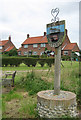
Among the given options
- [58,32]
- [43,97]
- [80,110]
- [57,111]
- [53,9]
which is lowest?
[80,110]

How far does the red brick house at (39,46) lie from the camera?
37.6 metres

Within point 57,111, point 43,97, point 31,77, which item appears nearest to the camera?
point 57,111

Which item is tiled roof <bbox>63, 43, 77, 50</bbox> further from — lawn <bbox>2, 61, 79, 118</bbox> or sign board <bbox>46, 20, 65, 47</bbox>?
sign board <bbox>46, 20, 65, 47</bbox>

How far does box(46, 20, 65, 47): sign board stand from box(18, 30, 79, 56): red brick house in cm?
3298

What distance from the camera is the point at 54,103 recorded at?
3.37m

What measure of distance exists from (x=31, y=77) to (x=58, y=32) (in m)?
4.06

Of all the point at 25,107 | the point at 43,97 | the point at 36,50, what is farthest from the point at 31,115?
the point at 36,50

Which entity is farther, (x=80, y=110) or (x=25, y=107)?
(x=80, y=110)

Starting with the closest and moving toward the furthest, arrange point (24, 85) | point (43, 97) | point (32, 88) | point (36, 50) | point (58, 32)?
1. point (43, 97)
2. point (58, 32)
3. point (32, 88)
4. point (24, 85)
5. point (36, 50)

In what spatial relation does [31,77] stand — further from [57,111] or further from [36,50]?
[36,50]

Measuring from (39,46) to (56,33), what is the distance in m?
36.1

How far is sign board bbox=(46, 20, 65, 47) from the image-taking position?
3816 millimetres

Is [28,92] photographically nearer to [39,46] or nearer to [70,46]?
[70,46]

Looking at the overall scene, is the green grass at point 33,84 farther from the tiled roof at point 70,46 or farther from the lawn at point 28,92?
the tiled roof at point 70,46
